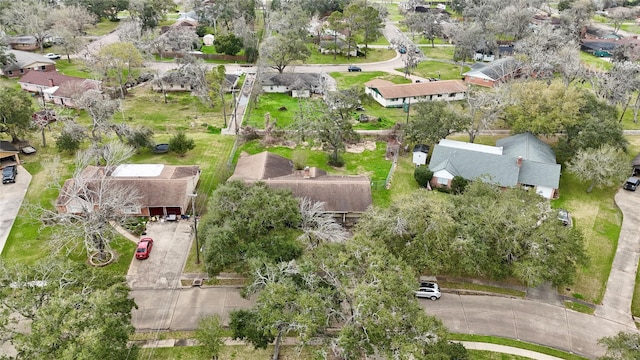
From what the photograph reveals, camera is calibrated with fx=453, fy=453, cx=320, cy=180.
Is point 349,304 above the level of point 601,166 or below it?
below

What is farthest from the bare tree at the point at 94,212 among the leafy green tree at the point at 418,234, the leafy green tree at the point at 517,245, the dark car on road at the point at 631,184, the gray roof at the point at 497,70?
the gray roof at the point at 497,70

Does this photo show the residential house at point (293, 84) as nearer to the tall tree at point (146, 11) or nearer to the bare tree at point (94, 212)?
the bare tree at point (94, 212)

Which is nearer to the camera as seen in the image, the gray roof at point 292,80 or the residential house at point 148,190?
the residential house at point 148,190

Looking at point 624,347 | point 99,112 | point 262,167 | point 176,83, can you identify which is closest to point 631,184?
point 624,347

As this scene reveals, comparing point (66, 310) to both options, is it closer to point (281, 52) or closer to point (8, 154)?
point (8, 154)

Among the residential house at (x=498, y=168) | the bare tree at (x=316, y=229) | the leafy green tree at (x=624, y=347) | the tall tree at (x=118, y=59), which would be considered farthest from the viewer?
the tall tree at (x=118, y=59)

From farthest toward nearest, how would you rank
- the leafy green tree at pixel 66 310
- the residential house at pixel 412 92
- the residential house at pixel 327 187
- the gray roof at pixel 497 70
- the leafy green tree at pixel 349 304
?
the gray roof at pixel 497 70 < the residential house at pixel 412 92 < the residential house at pixel 327 187 < the leafy green tree at pixel 349 304 < the leafy green tree at pixel 66 310
